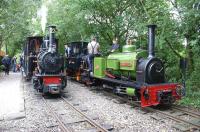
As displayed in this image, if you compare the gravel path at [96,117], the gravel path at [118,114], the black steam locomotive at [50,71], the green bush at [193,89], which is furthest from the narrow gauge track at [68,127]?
the green bush at [193,89]

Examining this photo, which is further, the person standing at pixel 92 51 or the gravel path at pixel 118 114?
the person standing at pixel 92 51

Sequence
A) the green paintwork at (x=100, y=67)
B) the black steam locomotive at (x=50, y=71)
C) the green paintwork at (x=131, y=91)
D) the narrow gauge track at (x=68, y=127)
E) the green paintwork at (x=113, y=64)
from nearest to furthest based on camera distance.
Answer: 1. the narrow gauge track at (x=68, y=127)
2. the green paintwork at (x=131, y=91)
3. the green paintwork at (x=113, y=64)
4. the black steam locomotive at (x=50, y=71)
5. the green paintwork at (x=100, y=67)

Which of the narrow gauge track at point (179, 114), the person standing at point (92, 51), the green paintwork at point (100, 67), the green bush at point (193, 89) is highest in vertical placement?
the person standing at point (92, 51)

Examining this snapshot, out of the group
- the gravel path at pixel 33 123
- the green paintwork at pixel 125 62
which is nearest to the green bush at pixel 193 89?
the green paintwork at pixel 125 62

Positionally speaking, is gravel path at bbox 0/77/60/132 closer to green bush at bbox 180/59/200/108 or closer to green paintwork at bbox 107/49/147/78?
green paintwork at bbox 107/49/147/78

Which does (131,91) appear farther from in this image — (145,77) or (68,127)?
(68,127)

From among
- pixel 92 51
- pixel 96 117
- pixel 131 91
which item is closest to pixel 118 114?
pixel 96 117

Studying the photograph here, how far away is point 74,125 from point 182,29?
20.2ft

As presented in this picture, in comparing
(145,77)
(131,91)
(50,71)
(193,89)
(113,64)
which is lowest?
(193,89)

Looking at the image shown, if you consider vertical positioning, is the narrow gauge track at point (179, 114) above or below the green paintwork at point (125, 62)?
below

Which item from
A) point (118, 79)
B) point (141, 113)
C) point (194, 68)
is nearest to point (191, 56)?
point (194, 68)

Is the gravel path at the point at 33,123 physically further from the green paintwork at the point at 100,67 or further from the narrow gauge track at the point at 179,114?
the green paintwork at the point at 100,67

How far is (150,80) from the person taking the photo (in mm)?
10297

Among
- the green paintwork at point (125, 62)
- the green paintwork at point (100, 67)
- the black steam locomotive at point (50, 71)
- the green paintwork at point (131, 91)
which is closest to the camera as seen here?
the green paintwork at point (131, 91)
